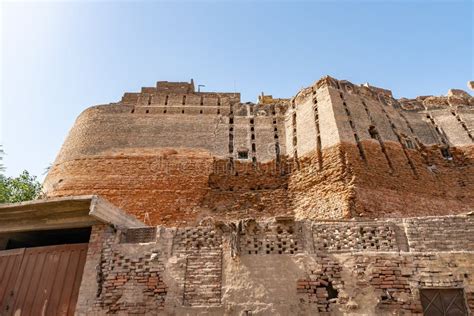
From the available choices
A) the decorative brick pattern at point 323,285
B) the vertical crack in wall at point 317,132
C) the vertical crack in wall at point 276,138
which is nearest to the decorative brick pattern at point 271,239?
the decorative brick pattern at point 323,285

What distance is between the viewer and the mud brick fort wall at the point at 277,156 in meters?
14.8

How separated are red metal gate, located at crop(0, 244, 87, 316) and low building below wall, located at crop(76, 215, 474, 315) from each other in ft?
1.27

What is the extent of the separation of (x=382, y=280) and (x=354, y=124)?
38.2 ft

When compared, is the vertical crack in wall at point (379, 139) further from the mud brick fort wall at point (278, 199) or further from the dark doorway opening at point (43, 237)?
the dark doorway opening at point (43, 237)

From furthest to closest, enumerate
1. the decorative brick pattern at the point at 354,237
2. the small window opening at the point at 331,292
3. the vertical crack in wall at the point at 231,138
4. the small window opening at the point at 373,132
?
the vertical crack in wall at the point at 231,138 < the small window opening at the point at 373,132 < the decorative brick pattern at the point at 354,237 < the small window opening at the point at 331,292

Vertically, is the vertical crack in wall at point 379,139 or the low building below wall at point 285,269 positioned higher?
the vertical crack in wall at point 379,139

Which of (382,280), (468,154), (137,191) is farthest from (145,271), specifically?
(468,154)

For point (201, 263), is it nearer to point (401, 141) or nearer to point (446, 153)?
point (401, 141)

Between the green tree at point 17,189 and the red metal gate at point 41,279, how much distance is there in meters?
9.69

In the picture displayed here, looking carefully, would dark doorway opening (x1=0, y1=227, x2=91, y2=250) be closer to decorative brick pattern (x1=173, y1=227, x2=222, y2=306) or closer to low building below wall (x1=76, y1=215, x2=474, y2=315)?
low building below wall (x1=76, y1=215, x2=474, y2=315)

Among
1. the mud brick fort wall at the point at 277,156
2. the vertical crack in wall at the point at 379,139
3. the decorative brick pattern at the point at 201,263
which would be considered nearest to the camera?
the decorative brick pattern at the point at 201,263

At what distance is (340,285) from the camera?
20.2 feet

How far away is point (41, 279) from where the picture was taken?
23.3 ft

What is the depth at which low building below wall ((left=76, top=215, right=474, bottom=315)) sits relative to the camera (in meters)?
5.99
